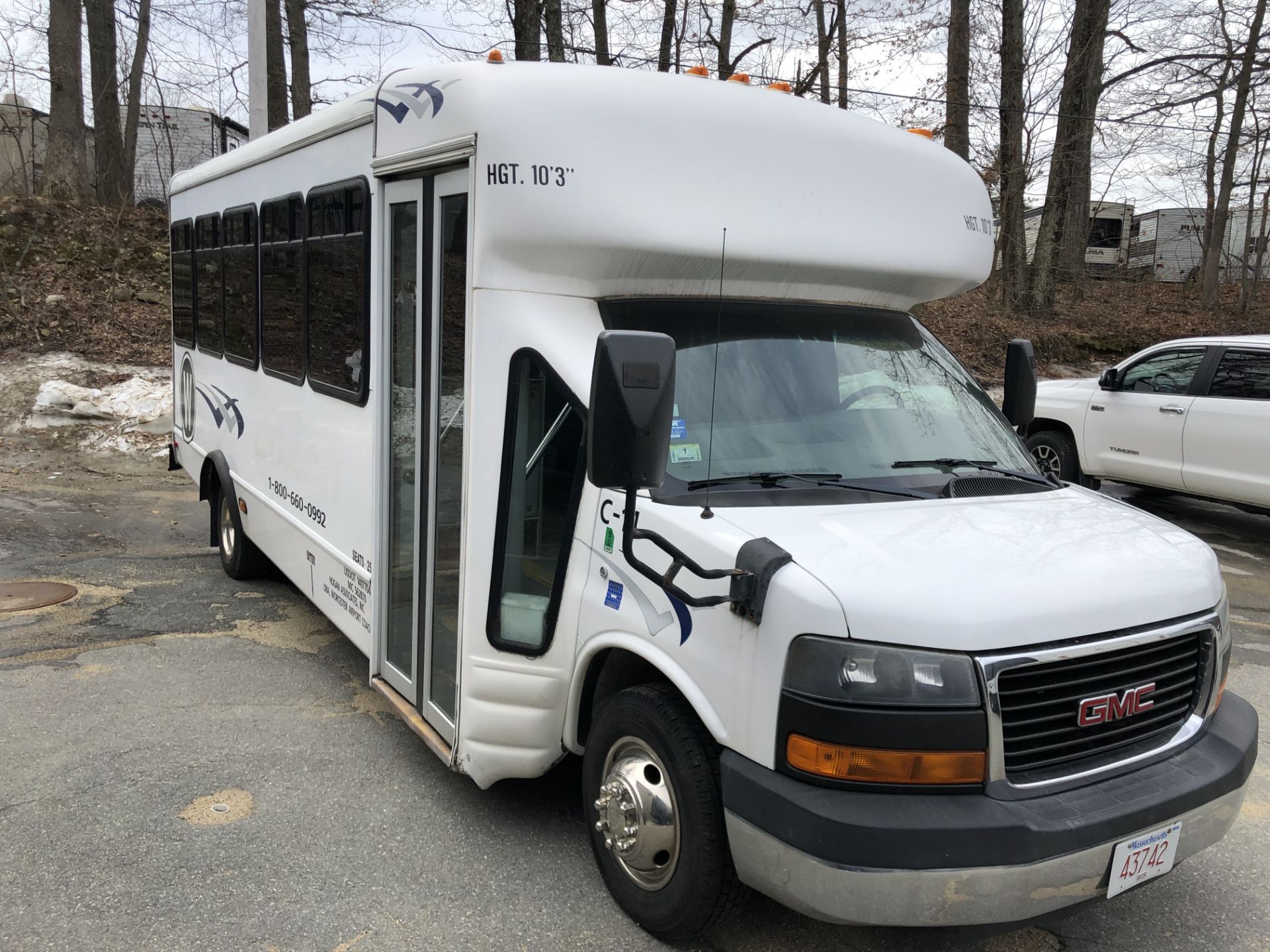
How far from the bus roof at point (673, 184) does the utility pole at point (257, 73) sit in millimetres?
7284

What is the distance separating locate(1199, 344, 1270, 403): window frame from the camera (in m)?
8.92

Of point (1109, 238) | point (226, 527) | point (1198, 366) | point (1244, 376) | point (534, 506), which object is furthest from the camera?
point (1109, 238)

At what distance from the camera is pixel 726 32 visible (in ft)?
61.3

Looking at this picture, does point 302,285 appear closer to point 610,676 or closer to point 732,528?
point 610,676

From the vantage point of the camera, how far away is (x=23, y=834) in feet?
12.5

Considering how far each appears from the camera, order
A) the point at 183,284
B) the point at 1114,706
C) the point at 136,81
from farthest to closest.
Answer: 1. the point at 136,81
2. the point at 183,284
3. the point at 1114,706

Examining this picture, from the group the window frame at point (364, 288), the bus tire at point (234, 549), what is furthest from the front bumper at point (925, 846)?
the bus tire at point (234, 549)

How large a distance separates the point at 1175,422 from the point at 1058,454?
1.45m

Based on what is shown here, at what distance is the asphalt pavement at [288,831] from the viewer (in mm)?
3312

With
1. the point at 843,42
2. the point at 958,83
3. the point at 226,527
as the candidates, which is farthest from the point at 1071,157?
the point at 226,527

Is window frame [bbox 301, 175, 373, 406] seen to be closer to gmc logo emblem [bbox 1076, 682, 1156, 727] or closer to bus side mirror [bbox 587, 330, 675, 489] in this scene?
bus side mirror [bbox 587, 330, 675, 489]

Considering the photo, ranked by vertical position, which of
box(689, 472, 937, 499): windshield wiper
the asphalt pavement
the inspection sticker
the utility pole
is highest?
the utility pole

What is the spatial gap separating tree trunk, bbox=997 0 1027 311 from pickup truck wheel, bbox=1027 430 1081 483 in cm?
731

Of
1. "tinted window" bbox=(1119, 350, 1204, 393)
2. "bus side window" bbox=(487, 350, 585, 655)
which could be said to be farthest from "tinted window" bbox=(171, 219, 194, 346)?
"tinted window" bbox=(1119, 350, 1204, 393)
